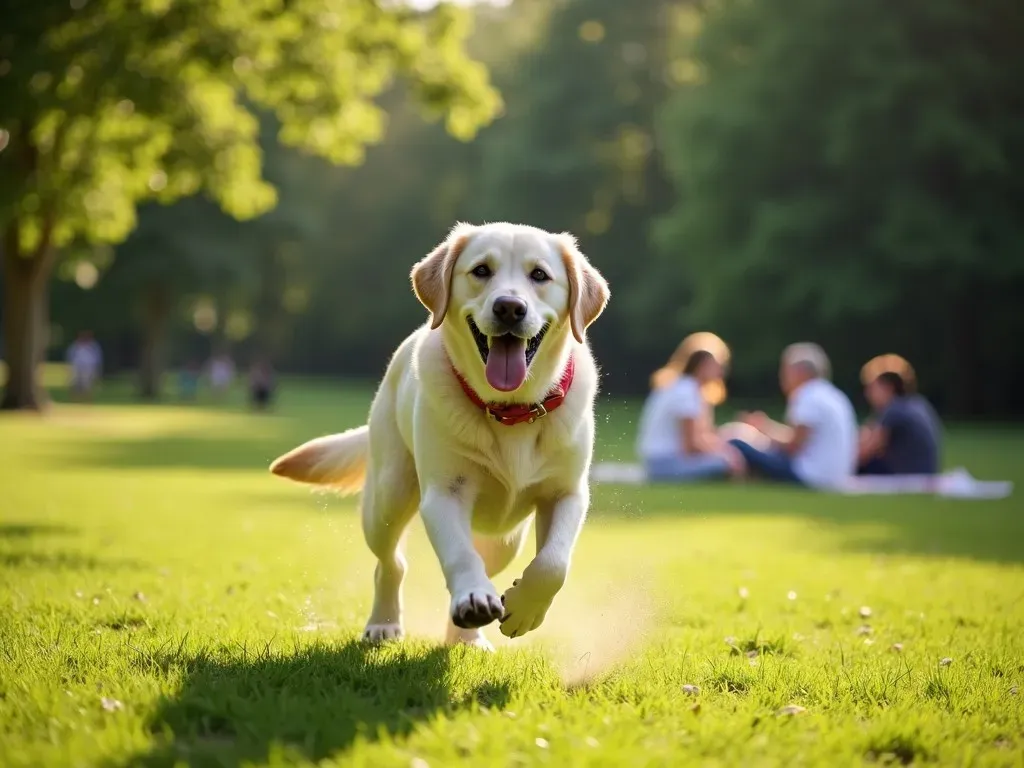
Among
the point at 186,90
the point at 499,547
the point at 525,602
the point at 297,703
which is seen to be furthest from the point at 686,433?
the point at 297,703

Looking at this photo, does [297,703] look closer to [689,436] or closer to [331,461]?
[331,461]

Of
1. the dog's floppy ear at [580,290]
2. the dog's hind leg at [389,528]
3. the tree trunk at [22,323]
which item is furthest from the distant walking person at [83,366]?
the dog's floppy ear at [580,290]

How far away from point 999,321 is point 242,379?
5243 cm

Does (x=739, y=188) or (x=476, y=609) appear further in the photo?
(x=739, y=188)

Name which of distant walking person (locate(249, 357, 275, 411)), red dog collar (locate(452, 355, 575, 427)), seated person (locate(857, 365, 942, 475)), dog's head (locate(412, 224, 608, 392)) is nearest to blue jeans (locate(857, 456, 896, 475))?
seated person (locate(857, 365, 942, 475))

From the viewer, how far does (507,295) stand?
197 inches

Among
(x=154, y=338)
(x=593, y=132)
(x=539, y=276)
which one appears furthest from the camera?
(x=593, y=132)

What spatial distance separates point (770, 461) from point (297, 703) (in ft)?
42.0

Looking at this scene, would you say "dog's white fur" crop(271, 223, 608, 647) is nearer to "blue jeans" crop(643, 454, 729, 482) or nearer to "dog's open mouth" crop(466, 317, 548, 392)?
"dog's open mouth" crop(466, 317, 548, 392)

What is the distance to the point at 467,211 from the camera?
5922cm

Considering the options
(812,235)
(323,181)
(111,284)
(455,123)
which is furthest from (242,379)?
(455,123)

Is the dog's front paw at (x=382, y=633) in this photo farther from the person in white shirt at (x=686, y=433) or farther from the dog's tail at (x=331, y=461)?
the person in white shirt at (x=686, y=433)

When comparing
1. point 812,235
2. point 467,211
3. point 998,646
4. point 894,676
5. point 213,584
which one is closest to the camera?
point 894,676

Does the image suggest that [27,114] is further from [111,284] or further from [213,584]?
[111,284]
